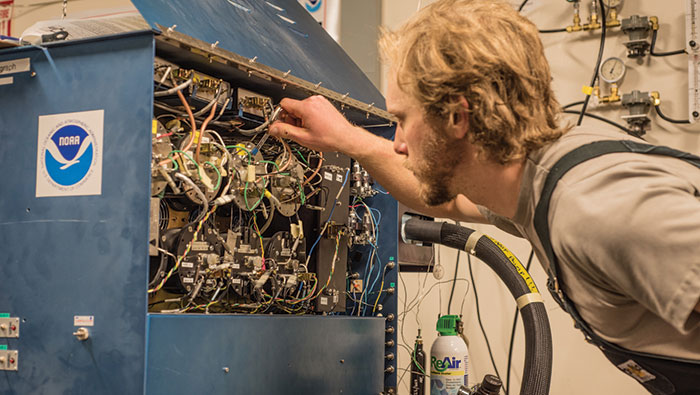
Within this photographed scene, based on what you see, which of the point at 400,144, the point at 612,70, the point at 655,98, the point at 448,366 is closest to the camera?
the point at 400,144

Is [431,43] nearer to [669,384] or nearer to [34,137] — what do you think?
[669,384]

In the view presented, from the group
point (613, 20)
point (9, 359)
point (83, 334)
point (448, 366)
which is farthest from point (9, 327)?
point (613, 20)

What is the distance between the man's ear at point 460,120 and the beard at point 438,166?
0.03m

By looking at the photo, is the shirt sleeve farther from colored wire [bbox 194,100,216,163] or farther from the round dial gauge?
the round dial gauge

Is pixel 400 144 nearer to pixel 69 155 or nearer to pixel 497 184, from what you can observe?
pixel 497 184

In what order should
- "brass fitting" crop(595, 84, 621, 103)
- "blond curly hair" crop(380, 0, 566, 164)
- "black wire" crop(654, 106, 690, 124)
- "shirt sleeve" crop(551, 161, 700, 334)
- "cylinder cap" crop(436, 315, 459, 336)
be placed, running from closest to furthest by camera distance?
"shirt sleeve" crop(551, 161, 700, 334) → "blond curly hair" crop(380, 0, 566, 164) → "cylinder cap" crop(436, 315, 459, 336) → "black wire" crop(654, 106, 690, 124) → "brass fitting" crop(595, 84, 621, 103)

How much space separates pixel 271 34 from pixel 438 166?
1.02 m

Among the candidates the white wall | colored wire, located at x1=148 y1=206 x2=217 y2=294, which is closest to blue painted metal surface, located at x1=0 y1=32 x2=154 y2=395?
colored wire, located at x1=148 y1=206 x2=217 y2=294

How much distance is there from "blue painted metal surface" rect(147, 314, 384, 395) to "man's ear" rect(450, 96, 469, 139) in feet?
2.57

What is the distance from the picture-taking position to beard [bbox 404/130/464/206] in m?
1.25

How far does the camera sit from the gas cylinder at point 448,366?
2.84m

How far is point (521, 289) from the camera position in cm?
263

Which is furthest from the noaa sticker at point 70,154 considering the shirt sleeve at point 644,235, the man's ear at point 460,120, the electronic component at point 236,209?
the shirt sleeve at point 644,235

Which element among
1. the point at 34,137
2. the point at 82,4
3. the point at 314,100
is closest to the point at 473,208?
the point at 314,100
